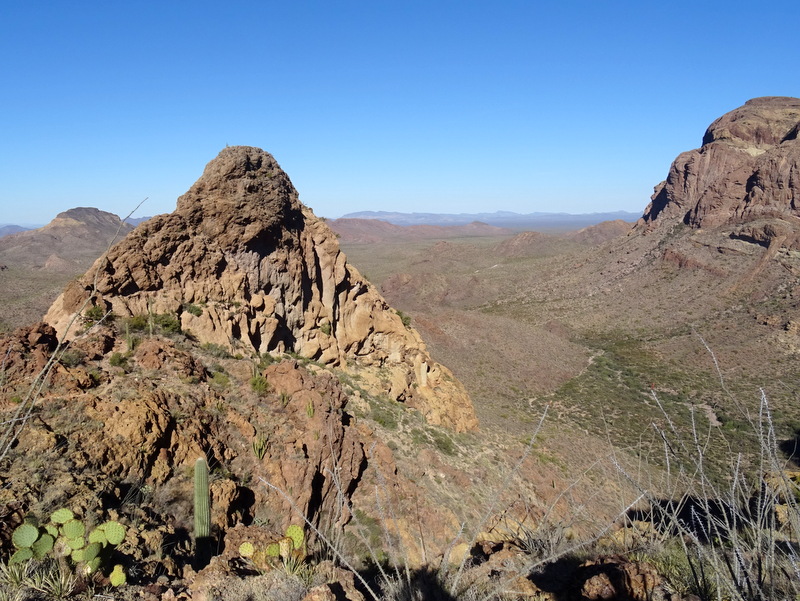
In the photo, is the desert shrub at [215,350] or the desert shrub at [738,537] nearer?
the desert shrub at [738,537]

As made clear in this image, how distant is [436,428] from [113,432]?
11.4 m

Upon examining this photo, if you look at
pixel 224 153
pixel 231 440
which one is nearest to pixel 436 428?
pixel 231 440

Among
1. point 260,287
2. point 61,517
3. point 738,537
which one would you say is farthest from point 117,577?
point 260,287

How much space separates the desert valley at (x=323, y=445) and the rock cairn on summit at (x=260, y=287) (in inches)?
2.9

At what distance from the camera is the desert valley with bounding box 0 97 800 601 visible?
4.93 metres

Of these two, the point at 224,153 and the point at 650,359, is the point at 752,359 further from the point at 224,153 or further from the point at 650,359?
the point at 224,153

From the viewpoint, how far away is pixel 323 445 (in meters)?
10.4

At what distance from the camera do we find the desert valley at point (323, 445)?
4.93 m

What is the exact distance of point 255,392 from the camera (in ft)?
36.7

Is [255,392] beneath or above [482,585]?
above

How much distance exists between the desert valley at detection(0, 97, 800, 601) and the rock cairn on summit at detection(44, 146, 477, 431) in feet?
0.24

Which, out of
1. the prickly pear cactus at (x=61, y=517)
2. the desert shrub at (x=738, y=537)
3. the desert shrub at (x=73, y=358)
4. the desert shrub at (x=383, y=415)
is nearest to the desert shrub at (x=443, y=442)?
the desert shrub at (x=383, y=415)

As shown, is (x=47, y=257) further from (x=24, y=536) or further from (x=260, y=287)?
(x=24, y=536)

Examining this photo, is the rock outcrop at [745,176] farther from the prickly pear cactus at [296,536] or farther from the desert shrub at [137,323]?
the desert shrub at [137,323]
